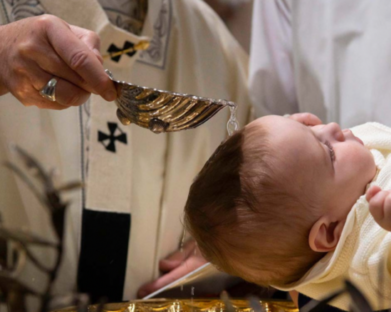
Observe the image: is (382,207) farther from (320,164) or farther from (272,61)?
(272,61)

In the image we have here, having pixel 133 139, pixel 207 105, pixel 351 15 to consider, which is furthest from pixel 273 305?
pixel 351 15

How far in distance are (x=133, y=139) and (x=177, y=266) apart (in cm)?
32

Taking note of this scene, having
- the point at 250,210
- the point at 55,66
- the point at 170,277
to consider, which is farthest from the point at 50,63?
the point at 170,277

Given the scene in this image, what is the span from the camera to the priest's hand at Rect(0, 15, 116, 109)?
2.49 ft

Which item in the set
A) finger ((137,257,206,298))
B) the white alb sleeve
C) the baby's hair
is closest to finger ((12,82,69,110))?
the baby's hair

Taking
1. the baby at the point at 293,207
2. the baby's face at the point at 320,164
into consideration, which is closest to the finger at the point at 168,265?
the baby at the point at 293,207

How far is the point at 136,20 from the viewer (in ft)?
4.30

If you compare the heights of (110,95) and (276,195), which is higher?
(110,95)

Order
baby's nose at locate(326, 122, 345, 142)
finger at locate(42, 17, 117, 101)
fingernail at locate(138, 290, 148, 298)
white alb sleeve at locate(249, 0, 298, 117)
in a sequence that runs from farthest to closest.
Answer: white alb sleeve at locate(249, 0, 298, 117) < fingernail at locate(138, 290, 148, 298) < baby's nose at locate(326, 122, 345, 142) < finger at locate(42, 17, 117, 101)

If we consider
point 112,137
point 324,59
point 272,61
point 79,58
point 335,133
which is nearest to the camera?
point 79,58

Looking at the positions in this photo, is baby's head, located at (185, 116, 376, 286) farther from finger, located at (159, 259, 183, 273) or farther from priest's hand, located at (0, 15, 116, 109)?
finger, located at (159, 259, 183, 273)

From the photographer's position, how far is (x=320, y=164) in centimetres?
82

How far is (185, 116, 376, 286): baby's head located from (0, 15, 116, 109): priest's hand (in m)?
0.21

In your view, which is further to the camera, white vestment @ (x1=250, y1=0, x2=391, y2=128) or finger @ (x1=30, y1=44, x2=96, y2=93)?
white vestment @ (x1=250, y1=0, x2=391, y2=128)
